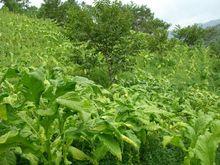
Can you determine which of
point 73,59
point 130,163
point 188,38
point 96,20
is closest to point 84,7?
point 96,20

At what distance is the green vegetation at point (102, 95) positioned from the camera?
342cm

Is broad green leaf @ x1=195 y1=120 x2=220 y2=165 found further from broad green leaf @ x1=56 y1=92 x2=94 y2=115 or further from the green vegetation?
broad green leaf @ x1=56 y1=92 x2=94 y2=115

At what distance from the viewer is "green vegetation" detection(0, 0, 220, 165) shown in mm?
3424

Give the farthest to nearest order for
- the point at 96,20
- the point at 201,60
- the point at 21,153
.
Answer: the point at 201,60 < the point at 96,20 < the point at 21,153

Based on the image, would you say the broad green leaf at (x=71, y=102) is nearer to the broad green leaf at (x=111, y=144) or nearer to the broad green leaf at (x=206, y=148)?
the broad green leaf at (x=111, y=144)

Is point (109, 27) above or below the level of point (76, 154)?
above

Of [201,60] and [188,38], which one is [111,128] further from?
[188,38]

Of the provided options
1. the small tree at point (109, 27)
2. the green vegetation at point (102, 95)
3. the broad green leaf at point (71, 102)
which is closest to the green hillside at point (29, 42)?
the green vegetation at point (102, 95)

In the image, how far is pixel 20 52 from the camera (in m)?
11.4

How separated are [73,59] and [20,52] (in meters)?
1.40

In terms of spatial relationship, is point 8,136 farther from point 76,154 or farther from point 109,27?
point 109,27

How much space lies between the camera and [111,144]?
3.42 meters

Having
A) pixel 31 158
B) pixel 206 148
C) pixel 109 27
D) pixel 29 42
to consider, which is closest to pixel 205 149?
pixel 206 148

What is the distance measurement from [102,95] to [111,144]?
82.6 inches
